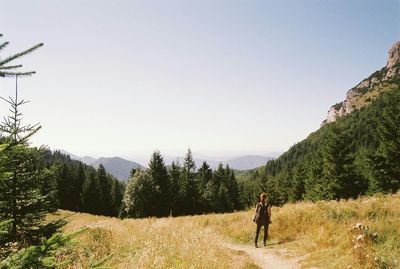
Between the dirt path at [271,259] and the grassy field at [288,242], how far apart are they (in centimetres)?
36

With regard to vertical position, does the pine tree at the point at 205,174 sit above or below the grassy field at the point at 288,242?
above

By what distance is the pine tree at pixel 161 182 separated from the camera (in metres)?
52.8

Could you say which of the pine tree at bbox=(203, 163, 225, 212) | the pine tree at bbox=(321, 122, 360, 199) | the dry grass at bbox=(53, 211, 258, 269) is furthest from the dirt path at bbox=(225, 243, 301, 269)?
the pine tree at bbox=(203, 163, 225, 212)

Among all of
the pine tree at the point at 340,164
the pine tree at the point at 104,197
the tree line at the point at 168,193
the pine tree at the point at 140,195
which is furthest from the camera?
the pine tree at the point at 104,197

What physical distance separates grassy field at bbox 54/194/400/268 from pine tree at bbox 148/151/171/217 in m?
36.5

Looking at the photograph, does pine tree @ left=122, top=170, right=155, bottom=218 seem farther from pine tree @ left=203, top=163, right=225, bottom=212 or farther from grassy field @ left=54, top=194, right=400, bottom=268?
grassy field @ left=54, top=194, right=400, bottom=268

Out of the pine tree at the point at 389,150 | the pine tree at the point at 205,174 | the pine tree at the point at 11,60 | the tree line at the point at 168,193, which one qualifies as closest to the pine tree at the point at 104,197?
the tree line at the point at 168,193

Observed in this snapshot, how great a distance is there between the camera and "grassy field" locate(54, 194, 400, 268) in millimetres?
8617

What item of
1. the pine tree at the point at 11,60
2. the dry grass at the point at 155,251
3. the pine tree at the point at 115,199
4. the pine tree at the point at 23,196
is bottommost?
the pine tree at the point at 115,199

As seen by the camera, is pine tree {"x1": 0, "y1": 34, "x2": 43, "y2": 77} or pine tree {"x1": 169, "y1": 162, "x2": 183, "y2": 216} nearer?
pine tree {"x1": 0, "y1": 34, "x2": 43, "y2": 77}

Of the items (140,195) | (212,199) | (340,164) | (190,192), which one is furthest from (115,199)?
(340,164)

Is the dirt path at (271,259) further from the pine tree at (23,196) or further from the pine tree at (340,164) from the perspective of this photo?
the pine tree at (340,164)

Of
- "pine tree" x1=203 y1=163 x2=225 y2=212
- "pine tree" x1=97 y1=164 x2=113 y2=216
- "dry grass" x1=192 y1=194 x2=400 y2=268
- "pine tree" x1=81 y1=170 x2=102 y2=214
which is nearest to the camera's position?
"dry grass" x1=192 y1=194 x2=400 y2=268

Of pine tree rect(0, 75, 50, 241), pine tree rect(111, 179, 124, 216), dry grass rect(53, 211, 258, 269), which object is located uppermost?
pine tree rect(0, 75, 50, 241)
